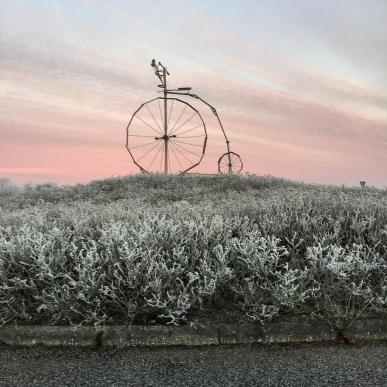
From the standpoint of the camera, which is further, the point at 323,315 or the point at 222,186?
the point at 222,186

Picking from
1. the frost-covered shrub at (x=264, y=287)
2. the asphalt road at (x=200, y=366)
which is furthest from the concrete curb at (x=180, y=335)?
the frost-covered shrub at (x=264, y=287)

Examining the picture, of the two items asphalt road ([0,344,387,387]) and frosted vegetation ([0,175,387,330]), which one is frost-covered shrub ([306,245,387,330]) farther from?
asphalt road ([0,344,387,387])

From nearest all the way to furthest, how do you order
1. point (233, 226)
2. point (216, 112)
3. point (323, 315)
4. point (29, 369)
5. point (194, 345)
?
1. point (29, 369)
2. point (194, 345)
3. point (323, 315)
4. point (233, 226)
5. point (216, 112)

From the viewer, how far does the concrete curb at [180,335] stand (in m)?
5.58

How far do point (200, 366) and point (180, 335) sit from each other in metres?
0.57

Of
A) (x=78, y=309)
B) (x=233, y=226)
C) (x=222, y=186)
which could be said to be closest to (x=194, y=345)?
(x=78, y=309)

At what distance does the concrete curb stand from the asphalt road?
4.5 inches

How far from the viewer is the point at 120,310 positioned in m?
6.01

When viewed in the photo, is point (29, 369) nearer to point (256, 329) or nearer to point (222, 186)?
point (256, 329)

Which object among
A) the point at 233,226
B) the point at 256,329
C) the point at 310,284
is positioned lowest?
the point at 256,329

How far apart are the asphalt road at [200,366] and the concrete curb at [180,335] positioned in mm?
113

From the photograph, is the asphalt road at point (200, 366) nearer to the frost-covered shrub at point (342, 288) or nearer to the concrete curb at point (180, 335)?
the concrete curb at point (180, 335)

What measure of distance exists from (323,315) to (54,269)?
11.8 feet

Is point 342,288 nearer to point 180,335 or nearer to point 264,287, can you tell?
point 264,287
